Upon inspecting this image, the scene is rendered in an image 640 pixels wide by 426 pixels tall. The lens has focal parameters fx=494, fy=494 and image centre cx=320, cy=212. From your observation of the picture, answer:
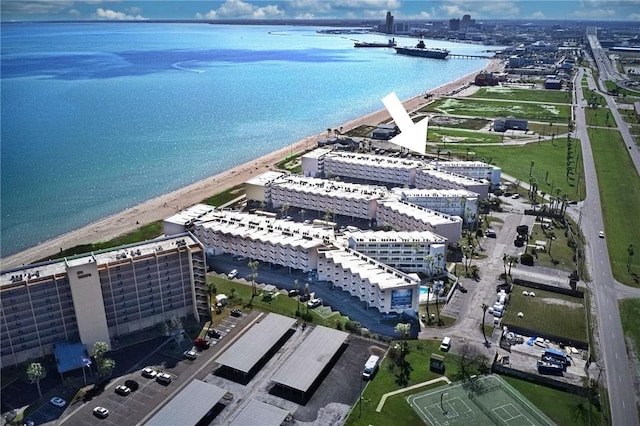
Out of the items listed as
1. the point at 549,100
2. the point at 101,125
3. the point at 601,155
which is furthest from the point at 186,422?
the point at 549,100

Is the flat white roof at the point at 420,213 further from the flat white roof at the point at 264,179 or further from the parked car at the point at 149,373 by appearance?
the parked car at the point at 149,373

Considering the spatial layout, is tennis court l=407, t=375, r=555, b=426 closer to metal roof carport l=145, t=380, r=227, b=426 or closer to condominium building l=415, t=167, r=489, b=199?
metal roof carport l=145, t=380, r=227, b=426

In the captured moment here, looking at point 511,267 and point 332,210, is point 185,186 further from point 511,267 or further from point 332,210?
point 511,267

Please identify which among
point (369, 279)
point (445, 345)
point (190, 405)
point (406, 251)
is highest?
point (369, 279)

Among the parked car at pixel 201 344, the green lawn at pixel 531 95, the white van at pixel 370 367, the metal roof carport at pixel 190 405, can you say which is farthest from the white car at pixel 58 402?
the green lawn at pixel 531 95

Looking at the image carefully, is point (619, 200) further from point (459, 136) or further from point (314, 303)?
point (314, 303)

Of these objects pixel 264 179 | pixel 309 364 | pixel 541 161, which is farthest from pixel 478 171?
pixel 309 364

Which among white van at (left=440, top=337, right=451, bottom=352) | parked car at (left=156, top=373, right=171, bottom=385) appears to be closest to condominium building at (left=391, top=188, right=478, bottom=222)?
white van at (left=440, top=337, right=451, bottom=352)
